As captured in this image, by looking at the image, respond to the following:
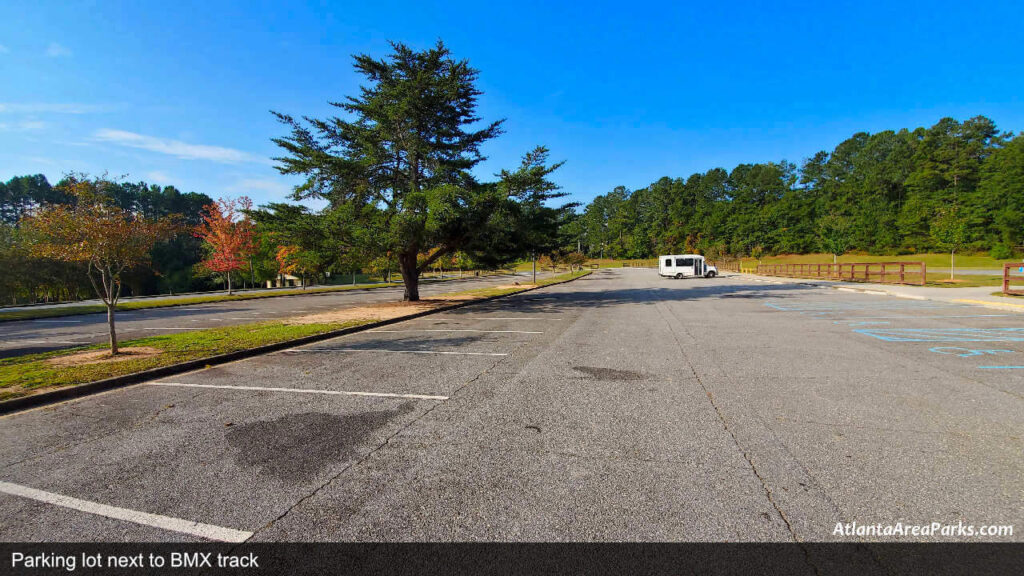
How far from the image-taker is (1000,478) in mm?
2984

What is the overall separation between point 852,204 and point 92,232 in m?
112

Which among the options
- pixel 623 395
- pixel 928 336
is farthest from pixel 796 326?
pixel 623 395

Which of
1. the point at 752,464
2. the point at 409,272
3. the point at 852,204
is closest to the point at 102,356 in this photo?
the point at 752,464

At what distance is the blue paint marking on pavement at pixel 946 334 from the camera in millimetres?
8328

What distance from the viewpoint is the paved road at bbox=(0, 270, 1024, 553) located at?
2598 mm

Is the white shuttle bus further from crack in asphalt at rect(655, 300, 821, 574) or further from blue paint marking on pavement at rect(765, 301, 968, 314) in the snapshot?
crack in asphalt at rect(655, 300, 821, 574)

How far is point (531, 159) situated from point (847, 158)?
12019 centimetres

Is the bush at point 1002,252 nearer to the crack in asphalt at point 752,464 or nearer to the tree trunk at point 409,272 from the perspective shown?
the crack in asphalt at point 752,464

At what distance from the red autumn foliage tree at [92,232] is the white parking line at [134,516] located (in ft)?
17.5

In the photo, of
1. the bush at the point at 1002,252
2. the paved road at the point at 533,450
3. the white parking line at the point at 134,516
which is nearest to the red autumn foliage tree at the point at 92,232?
the paved road at the point at 533,450

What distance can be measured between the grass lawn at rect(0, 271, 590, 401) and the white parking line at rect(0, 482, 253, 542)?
130 inches

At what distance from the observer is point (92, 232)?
7102 mm

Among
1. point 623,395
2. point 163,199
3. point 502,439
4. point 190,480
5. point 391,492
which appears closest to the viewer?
point 391,492

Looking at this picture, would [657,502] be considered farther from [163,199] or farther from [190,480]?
[163,199]
